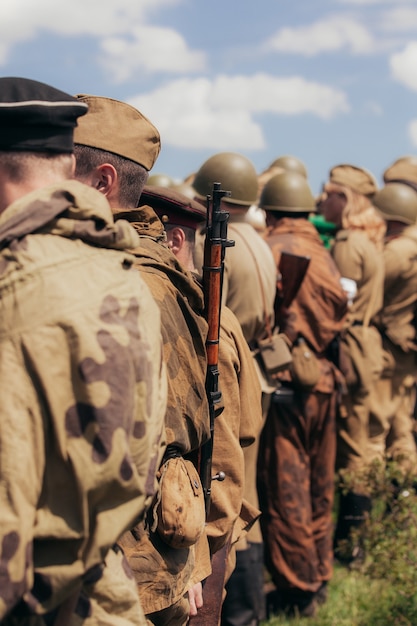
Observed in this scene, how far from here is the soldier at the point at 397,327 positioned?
7.84 metres

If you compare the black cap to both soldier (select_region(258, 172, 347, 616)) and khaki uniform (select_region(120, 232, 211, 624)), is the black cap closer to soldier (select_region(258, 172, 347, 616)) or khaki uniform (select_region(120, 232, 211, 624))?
khaki uniform (select_region(120, 232, 211, 624))

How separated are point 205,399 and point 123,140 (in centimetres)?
82

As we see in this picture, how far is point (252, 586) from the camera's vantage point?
5340mm

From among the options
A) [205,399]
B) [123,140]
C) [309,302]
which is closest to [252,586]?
[309,302]

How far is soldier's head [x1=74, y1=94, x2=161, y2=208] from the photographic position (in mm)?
2928

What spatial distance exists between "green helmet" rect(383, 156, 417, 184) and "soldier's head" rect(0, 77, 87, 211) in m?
9.79

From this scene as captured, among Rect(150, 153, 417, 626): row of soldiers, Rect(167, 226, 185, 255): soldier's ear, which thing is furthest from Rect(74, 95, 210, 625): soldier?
Rect(150, 153, 417, 626): row of soldiers

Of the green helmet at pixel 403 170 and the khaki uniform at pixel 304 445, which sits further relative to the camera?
the green helmet at pixel 403 170

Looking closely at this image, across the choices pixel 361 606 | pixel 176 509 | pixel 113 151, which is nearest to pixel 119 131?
pixel 113 151

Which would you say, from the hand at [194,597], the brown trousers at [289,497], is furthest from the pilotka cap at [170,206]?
the brown trousers at [289,497]

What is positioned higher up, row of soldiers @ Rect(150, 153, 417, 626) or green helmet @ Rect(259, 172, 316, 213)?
green helmet @ Rect(259, 172, 316, 213)

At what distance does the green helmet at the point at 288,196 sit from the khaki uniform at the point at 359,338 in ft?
3.01

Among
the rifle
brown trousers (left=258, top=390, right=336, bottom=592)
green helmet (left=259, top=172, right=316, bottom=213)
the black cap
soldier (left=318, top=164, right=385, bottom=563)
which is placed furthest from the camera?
soldier (left=318, top=164, right=385, bottom=563)

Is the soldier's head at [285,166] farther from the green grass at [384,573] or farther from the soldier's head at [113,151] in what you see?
the soldier's head at [113,151]
